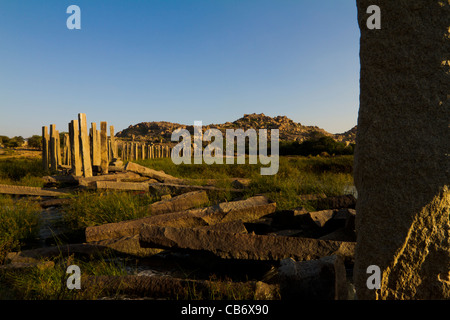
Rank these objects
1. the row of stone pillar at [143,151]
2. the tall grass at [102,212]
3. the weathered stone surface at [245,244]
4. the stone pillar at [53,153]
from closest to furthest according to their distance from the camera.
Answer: the weathered stone surface at [245,244]
the tall grass at [102,212]
the stone pillar at [53,153]
the row of stone pillar at [143,151]

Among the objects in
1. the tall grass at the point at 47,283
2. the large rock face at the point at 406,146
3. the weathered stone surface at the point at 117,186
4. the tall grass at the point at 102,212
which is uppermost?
the large rock face at the point at 406,146

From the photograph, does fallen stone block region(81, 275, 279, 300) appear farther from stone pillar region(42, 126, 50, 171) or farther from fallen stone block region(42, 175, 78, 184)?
stone pillar region(42, 126, 50, 171)

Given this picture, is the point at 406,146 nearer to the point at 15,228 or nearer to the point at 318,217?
the point at 318,217

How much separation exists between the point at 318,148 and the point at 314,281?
1229 inches

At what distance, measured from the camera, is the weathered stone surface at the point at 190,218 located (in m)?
3.86

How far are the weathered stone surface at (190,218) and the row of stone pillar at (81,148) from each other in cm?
695

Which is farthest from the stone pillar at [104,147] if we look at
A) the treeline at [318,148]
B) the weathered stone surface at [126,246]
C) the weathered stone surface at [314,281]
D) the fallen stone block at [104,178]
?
the treeline at [318,148]

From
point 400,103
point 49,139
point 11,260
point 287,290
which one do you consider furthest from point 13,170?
point 400,103

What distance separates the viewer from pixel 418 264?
2.21 m

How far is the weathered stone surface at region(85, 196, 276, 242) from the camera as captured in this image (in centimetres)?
386

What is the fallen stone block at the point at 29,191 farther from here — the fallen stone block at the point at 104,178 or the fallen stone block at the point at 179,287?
the fallen stone block at the point at 179,287

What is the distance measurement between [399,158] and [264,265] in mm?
1880

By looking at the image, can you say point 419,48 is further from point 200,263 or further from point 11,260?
point 11,260

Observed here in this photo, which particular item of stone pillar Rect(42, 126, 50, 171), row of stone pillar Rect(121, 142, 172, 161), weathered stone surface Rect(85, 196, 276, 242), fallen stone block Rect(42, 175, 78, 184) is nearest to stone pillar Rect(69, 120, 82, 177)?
fallen stone block Rect(42, 175, 78, 184)
